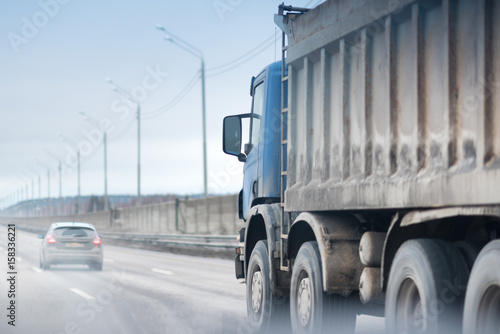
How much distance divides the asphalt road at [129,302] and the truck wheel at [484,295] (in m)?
4.99

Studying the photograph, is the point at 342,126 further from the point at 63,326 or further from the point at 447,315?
the point at 63,326

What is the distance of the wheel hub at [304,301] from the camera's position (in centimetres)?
805

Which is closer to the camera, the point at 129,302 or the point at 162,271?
the point at 129,302

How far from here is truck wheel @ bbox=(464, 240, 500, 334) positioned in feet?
15.9

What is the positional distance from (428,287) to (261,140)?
4858 millimetres

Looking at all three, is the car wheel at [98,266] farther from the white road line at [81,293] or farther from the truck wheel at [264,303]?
the truck wheel at [264,303]

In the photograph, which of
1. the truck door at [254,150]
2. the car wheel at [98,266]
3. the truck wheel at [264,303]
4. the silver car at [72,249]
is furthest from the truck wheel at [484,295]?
the car wheel at [98,266]

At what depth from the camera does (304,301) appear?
324 inches

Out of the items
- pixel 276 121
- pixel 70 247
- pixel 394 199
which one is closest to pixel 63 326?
pixel 276 121

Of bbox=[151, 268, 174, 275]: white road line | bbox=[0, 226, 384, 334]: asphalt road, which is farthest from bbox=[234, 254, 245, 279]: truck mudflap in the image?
bbox=[151, 268, 174, 275]: white road line

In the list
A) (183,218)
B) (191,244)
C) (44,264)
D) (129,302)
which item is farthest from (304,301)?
(183,218)

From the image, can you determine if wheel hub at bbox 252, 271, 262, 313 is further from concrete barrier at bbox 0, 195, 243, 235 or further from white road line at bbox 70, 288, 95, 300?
concrete barrier at bbox 0, 195, 243, 235

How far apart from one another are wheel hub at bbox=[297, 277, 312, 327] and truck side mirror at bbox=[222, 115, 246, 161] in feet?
9.44

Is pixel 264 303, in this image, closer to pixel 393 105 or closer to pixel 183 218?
pixel 393 105
